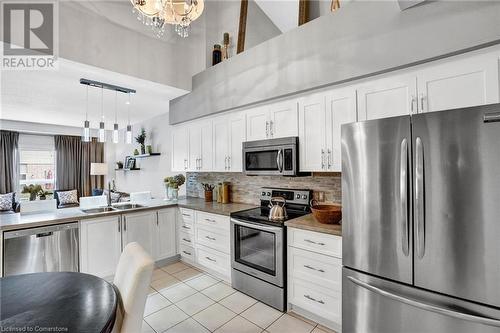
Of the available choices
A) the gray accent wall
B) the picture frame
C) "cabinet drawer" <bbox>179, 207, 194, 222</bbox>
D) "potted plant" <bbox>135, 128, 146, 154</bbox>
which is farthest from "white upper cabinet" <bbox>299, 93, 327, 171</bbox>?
the picture frame

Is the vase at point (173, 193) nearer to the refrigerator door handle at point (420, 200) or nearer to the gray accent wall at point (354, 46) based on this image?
the gray accent wall at point (354, 46)

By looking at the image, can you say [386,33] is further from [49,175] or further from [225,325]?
[49,175]

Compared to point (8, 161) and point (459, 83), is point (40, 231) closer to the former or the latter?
point (459, 83)

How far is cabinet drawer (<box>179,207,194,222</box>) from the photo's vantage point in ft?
11.2

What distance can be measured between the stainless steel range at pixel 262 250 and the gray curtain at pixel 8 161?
22.7 feet

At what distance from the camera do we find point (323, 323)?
213 centimetres

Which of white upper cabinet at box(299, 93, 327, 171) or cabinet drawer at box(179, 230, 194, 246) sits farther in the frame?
cabinet drawer at box(179, 230, 194, 246)

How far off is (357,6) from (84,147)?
836 cm

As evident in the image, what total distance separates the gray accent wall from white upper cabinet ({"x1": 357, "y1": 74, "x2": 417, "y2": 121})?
0.33 feet

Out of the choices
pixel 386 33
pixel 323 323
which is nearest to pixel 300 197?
pixel 323 323

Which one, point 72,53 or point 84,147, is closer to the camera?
point 72,53

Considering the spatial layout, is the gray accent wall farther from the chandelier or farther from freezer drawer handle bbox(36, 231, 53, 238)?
freezer drawer handle bbox(36, 231, 53, 238)

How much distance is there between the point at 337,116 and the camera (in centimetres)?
223
